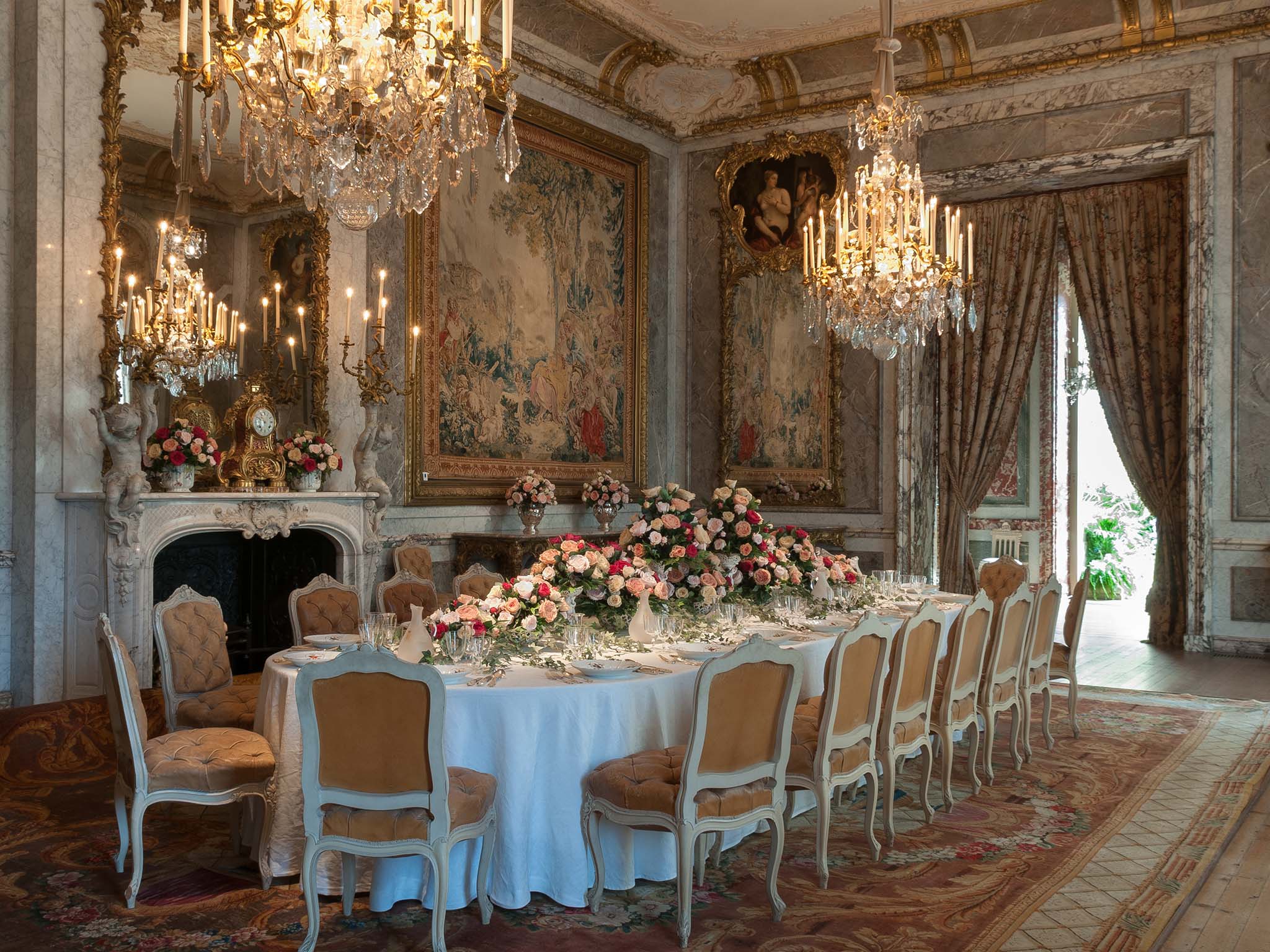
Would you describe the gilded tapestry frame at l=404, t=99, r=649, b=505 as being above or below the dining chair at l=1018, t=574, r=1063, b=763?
above

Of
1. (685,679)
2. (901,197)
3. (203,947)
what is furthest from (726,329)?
(203,947)

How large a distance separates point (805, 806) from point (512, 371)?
17.6 ft

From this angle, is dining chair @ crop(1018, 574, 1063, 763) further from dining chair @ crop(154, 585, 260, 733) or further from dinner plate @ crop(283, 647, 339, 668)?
dining chair @ crop(154, 585, 260, 733)

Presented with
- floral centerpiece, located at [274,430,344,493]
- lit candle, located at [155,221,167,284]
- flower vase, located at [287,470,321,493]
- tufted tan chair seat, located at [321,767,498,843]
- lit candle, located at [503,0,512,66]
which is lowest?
tufted tan chair seat, located at [321,767,498,843]

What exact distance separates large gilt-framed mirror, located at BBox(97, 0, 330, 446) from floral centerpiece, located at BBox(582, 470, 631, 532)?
285 centimetres

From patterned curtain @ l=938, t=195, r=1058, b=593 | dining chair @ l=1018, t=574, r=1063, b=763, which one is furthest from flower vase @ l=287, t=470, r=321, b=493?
patterned curtain @ l=938, t=195, r=1058, b=593

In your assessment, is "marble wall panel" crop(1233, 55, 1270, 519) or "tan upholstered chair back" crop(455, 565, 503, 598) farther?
"marble wall panel" crop(1233, 55, 1270, 519)

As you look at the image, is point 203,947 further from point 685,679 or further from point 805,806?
point 805,806

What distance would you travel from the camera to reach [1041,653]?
5.86 meters

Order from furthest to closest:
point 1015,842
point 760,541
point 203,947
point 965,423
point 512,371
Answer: point 965,423 < point 512,371 < point 760,541 < point 1015,842 < point 203,947

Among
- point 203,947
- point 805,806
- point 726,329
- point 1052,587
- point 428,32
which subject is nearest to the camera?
point 203,947

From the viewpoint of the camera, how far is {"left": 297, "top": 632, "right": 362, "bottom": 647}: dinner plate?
4395 mm

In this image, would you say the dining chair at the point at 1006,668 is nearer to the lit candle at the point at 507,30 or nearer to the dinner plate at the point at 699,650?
the dinner plate at the point at 699,650

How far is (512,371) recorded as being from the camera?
30.5 ft
